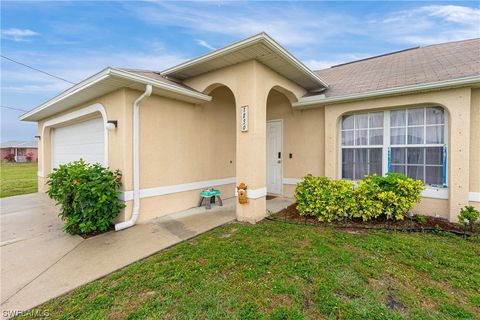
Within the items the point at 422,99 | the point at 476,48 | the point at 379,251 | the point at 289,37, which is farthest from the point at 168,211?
the point at 476,48

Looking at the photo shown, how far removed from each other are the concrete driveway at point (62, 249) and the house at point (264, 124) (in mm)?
618

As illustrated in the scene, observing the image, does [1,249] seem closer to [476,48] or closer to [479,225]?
[479,225]

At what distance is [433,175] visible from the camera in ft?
15.8

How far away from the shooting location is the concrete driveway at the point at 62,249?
96.3 inches

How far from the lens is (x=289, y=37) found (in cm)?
778

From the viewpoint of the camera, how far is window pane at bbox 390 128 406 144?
16.7 feet

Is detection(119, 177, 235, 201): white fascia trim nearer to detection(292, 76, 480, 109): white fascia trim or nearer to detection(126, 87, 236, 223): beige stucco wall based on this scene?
detection(126, 87, 236, 223): beige stucco wall

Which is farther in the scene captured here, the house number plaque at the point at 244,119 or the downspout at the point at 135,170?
the house number plaque at the point at 244,119

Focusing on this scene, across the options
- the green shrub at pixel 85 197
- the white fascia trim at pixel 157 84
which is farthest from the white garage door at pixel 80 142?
the white fascia trim at pixel 157 84

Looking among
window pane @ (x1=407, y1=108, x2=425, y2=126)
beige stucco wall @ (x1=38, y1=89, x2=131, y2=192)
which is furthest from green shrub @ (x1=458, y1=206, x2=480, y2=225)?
beige stucco wall @ (x1=38, y1=89, x2=131, y2=192)

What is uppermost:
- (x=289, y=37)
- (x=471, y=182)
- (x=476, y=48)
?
(x=289, y=37)

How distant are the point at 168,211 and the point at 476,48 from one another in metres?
9.68

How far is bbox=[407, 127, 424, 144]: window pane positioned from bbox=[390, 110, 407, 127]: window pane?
226 mm

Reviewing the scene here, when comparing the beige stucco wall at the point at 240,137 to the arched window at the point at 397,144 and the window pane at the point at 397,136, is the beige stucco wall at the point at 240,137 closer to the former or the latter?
the arched window at the point at 397,144
